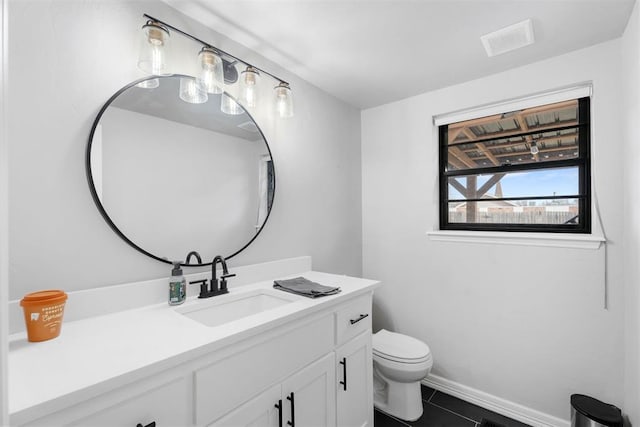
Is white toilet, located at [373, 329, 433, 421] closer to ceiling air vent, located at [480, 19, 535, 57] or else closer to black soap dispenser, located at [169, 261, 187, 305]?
black soap dispenser, located at [169, 261, 187, 305]

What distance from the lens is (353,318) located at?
1.58 metres

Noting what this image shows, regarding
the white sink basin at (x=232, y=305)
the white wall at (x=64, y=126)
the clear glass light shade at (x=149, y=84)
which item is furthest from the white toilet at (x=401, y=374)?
the clear glass light shade at (x=149, y=84)

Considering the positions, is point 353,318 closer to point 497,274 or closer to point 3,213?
point 497,274

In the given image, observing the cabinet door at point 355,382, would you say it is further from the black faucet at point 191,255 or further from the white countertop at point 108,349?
the black faucet at point 191,255

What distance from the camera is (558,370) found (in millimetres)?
1854

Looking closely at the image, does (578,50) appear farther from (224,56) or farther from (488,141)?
(224,56)

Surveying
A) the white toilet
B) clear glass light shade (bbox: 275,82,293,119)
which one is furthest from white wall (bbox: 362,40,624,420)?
clear glass light shade (bbox: 275,82,293,119)

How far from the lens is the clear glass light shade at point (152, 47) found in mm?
1270

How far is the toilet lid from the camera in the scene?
75.9 inches

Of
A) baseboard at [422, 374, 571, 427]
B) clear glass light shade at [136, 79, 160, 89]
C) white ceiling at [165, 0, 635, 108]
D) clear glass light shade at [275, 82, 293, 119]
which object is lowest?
baseboard at [422, 374, 571, 427]

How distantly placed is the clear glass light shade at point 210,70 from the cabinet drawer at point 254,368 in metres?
1.25

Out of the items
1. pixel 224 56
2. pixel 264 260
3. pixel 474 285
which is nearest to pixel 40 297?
pixel 264 260

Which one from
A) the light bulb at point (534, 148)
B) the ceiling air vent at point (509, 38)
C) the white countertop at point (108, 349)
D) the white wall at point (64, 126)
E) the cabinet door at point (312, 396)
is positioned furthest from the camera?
the light bulb at point (534, 148)

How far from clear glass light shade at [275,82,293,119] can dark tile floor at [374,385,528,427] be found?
6.90 ft
